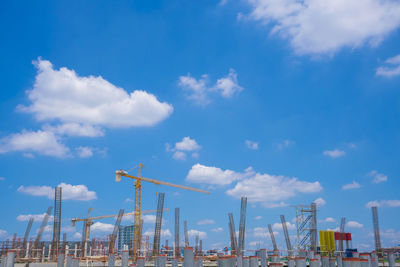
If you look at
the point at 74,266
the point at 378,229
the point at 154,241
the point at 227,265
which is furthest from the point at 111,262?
the point at 378,229

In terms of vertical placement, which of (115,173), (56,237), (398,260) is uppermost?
(115,173)

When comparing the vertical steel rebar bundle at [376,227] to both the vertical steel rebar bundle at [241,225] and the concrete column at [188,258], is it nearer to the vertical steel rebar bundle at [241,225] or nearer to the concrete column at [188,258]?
the vertical steel rebar bundle at [241,225]

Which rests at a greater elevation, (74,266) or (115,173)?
(115,173)

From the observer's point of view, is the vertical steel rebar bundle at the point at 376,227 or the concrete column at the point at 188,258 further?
the vertical steel rebar bundle at the point at 376,227

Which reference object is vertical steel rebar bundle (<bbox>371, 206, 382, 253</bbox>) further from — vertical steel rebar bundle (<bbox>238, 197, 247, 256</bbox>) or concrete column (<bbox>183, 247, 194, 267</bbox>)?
concrete column (<bbox>183, 247, 194, 267</bbox>)

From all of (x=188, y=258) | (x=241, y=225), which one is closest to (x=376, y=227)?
(x=241, y=225)

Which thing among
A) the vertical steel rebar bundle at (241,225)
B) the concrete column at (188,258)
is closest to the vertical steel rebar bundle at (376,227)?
the vertical steel rebar bundle at (241,225)

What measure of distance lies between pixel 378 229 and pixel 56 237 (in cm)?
3287

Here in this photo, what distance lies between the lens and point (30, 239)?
34.9 meters

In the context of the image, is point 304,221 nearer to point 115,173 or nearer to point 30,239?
point 30,239

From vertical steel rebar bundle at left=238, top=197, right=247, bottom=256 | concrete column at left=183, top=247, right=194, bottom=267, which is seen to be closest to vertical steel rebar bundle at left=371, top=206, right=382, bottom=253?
vertical steel rebar bundle at left=238, top=197, right=247, bottom=256

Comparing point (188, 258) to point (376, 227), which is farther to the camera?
point (376, 227)

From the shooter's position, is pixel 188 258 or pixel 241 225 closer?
pixel 188 258

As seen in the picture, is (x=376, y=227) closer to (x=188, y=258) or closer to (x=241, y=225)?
(x=241, y=225)
